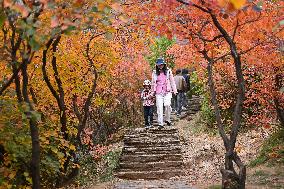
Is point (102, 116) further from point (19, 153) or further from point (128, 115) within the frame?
point (19, 153)

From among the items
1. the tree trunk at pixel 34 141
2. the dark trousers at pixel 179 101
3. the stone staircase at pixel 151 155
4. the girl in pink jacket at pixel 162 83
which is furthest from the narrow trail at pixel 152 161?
the dark trousers at pixel 179 101

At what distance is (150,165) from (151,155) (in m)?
0.47

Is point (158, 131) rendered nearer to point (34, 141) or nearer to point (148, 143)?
point (148, 143)

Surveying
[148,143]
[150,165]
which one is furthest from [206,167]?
[148,143]

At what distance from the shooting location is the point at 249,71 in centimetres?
1484

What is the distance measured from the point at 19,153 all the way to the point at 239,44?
6.12 meters

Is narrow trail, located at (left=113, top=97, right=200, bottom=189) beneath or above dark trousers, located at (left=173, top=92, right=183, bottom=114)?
beneath

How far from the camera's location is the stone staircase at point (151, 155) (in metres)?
10.8

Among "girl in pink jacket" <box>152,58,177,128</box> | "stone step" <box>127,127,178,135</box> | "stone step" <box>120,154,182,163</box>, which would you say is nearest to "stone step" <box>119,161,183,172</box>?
"stone step" <box>120,154,182,163</box>

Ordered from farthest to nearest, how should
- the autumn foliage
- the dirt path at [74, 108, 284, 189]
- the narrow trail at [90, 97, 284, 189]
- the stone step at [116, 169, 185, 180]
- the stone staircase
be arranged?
the stone staircase
the stone step at [116, 169, 185, 180]
the narrow trail at [90, 97, 284, 189]
the dirt path at [74, 108, 284, 189]
the autumn foliage

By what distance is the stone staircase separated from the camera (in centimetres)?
1080

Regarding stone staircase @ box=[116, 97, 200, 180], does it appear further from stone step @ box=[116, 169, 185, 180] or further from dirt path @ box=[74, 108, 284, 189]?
dirt path @ box=[74, 108, 284, 189]

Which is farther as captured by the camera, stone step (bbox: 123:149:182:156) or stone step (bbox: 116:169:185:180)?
stone step (bbox: 123:149:182:156)

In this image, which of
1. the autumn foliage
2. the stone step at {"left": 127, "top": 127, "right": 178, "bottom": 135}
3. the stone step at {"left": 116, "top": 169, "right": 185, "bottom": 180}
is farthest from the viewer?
the stone step at {"left": 127, "top": 127, "right": 178, "bottom": 135}
